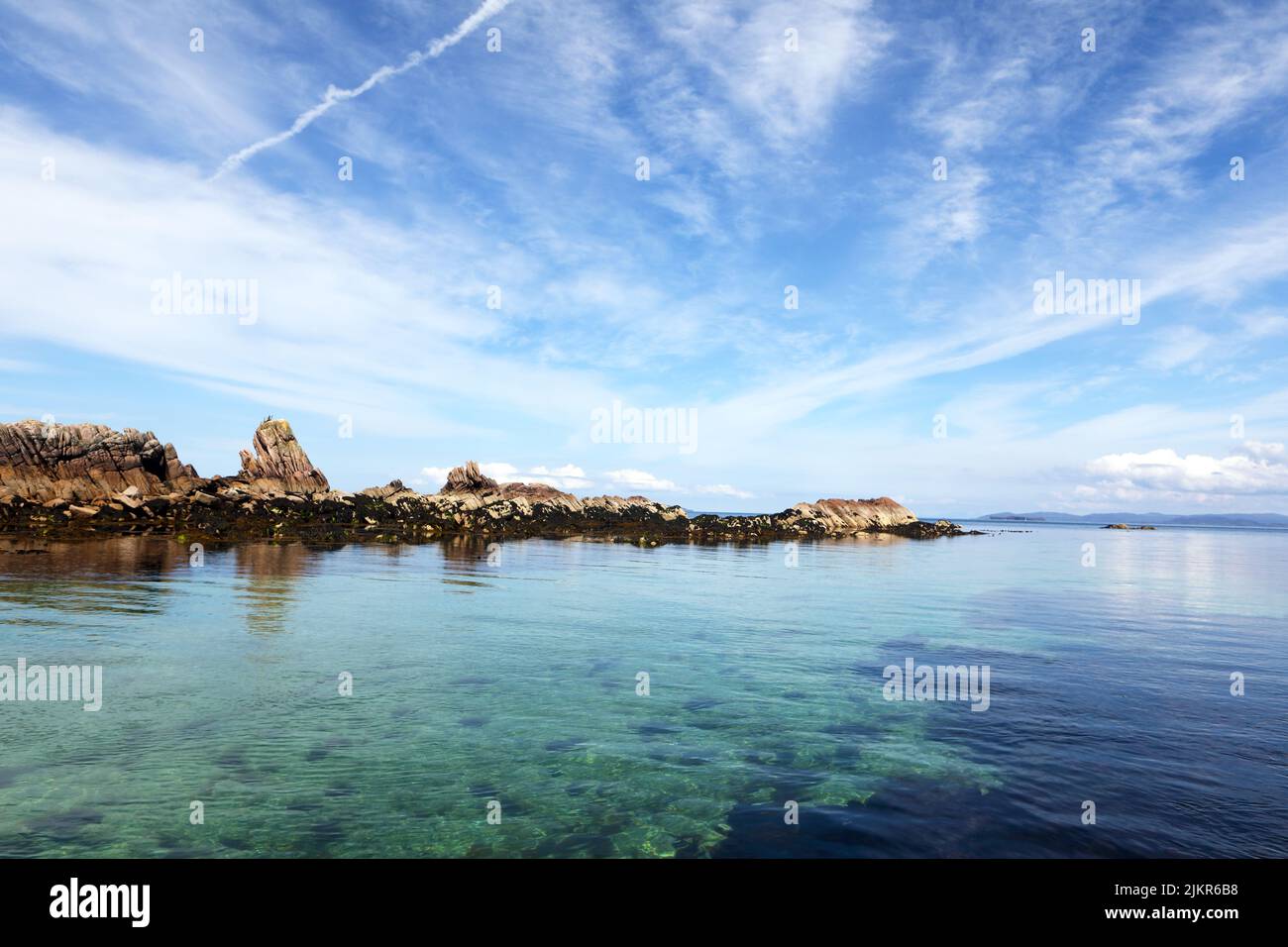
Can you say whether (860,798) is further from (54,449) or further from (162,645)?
(54,449)

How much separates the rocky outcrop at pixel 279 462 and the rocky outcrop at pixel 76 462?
44.0ft

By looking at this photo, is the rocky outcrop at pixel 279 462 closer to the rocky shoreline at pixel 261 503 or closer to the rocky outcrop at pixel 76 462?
the rocky shoreline at pixel 261 503

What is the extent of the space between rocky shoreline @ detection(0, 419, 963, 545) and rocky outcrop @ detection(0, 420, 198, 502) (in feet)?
0.31

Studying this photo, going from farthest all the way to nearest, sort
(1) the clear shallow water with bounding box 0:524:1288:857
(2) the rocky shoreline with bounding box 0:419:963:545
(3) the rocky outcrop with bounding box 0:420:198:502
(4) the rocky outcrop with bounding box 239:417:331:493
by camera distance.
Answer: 1. (4) the rocky outcrop with bounding box 239:417:331:493
2. (3) the rocky outcrop with bounding box 0:420:198:502
3. (2) the rocky shoreline with bounding box 0:419:963:545
4. (1) the clear shallow water with bounding box 0:524:1288:857

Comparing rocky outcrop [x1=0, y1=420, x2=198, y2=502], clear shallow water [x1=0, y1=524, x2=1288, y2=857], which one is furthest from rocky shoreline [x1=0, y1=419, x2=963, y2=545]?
clear shallow water [x1=0, y1=524, x2=1288, y2=857]

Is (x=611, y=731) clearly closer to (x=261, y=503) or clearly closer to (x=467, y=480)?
(x=261, y=503)

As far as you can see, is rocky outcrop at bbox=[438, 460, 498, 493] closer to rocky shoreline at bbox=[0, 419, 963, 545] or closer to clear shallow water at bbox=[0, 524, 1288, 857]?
rocky shoreline at bbox=[0, 419, 963, 545]

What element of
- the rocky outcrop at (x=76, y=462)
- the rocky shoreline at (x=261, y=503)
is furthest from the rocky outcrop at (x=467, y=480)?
the rocky outcrop at (x=76, y=462)

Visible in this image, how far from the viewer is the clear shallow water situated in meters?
8.48

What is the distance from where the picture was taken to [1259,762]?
1137 cm

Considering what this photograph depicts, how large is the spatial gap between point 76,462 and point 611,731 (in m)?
76.2
